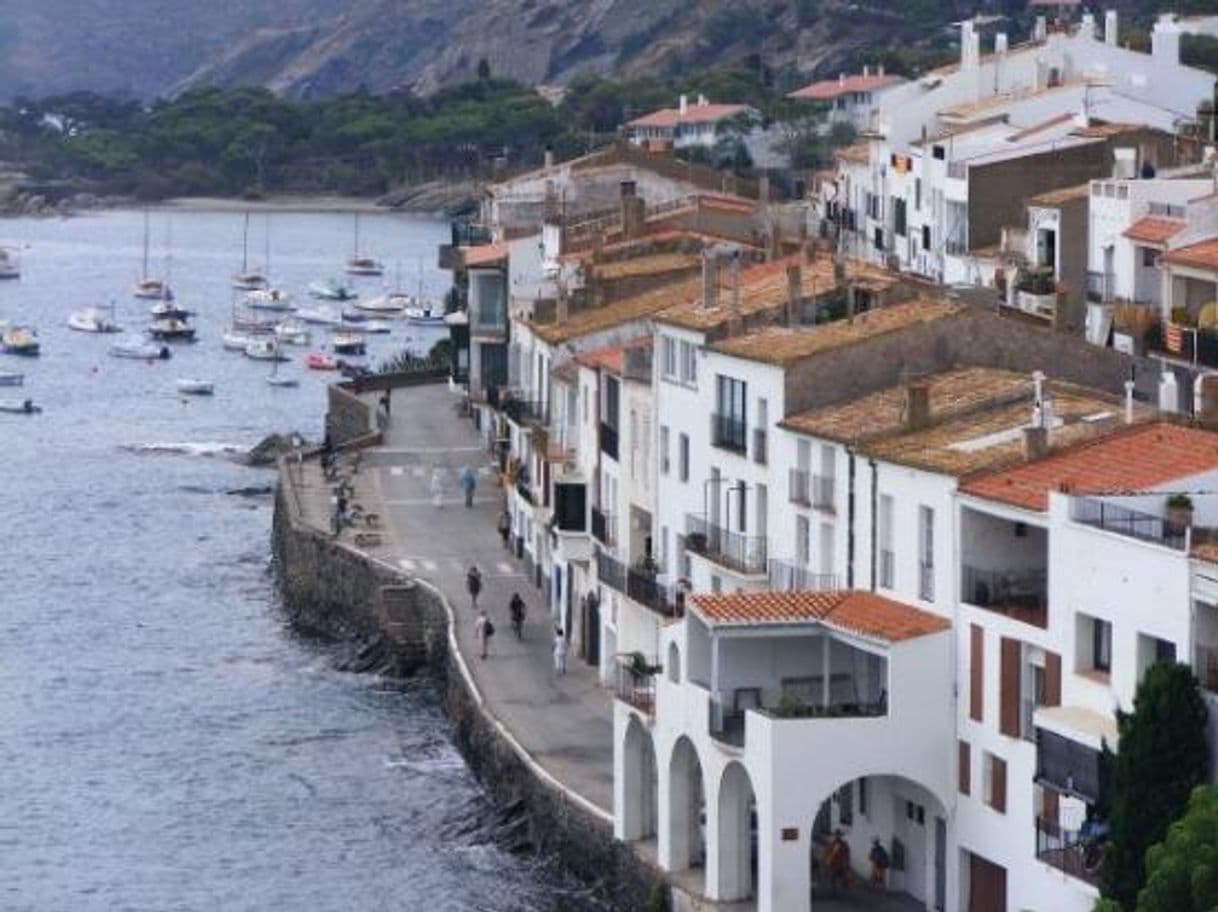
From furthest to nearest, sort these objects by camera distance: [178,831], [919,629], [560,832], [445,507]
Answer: [445,507], [178,831], [560,832], [919,629]

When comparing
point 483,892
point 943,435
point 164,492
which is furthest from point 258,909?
point 164,492

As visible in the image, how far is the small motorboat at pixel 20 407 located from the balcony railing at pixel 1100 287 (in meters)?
75.3

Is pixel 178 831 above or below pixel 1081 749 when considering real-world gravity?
below

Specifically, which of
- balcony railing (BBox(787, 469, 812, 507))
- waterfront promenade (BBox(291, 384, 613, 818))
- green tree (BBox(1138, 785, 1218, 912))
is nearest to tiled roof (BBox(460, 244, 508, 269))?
waterfront promenade (BBox(291, 384, 613, 818))

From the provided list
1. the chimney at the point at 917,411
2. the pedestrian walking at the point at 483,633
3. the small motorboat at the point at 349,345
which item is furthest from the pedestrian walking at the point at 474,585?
the small motorboat at the point at 349,345

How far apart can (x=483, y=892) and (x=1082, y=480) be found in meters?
13.6

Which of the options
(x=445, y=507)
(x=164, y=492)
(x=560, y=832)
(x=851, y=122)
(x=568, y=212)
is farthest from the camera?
(x=851, y=122)

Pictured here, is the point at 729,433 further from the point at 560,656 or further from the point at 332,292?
the point at 332,292

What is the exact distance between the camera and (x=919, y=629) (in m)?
48.8

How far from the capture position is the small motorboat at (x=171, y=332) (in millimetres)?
167625

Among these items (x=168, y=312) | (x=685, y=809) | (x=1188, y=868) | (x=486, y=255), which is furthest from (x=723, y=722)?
(x=168, y=312)

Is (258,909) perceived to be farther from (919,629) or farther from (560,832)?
(919,629)

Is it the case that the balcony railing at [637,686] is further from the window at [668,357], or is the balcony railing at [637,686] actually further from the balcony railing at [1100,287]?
the balcony railing at [1100,287]

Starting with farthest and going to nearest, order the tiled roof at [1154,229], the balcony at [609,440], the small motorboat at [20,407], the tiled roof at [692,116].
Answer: the tiled roof at [692,116], the small motorboat at [20,407], the balcony at [609,440], the tiled roof at [1154,229]
